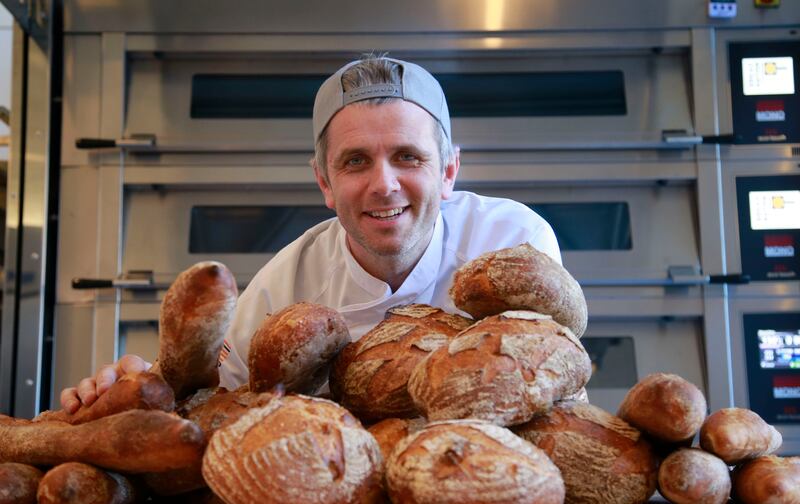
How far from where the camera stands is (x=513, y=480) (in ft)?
1.54

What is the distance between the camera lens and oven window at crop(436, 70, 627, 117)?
2.44 m

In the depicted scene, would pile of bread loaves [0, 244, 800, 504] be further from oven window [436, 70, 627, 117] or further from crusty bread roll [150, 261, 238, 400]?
oven window [436, 70, 627, 117]

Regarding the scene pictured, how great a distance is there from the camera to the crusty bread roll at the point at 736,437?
0.59m

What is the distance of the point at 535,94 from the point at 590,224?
1.56 feet

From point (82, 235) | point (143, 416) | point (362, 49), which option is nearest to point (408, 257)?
point (143, 416)

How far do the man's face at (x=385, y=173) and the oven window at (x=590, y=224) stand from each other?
116 centimetres

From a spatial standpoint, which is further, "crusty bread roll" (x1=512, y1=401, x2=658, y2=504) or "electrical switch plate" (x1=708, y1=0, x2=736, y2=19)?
"electrical switch plate" (x1=708, y1=0, x2=736, y2=19)

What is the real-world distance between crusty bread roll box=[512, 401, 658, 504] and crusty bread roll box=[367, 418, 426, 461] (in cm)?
9

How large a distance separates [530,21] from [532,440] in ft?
6.78

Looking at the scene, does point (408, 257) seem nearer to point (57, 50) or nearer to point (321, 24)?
point (321, 24)

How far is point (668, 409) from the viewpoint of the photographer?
1.94 feet

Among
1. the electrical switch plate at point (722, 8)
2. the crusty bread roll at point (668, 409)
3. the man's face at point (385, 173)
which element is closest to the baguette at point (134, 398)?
the crusty bread roll at point (668, 409)

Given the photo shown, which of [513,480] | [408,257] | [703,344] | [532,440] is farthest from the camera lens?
[703,344]

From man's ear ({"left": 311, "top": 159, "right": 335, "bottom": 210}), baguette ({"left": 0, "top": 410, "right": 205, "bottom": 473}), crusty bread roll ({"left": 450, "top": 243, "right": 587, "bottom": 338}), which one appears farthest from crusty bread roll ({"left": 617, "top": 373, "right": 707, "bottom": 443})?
man's ear ({"left": 311, "top": 159, "right": 335, "bottom": 210})
